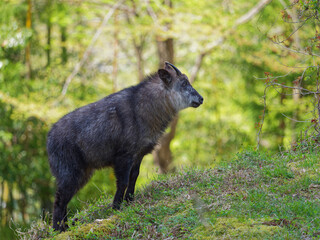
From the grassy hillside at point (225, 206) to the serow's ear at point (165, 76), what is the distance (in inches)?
50.2

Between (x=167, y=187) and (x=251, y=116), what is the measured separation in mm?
8360

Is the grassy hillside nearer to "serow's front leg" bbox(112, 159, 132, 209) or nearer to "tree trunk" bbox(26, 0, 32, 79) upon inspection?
"serow's front leg" bbox(112, 159, 132, 209)

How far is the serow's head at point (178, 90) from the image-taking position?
6340mm

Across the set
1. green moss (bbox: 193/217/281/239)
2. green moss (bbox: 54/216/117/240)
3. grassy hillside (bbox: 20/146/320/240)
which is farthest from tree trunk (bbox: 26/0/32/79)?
green moss (bbox: 193/217/281/239)

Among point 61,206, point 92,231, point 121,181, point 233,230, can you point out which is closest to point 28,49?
point 61,206

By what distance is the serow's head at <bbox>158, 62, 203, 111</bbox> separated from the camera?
634 cm

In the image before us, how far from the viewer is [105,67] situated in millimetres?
16781

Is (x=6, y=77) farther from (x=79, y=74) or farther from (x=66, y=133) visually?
(x=66, y=133)

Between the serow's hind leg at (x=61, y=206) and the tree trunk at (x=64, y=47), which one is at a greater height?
the tree trunk at (x=64, y=47)

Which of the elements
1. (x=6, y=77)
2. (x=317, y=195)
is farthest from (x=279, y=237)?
(x=6, y=77)

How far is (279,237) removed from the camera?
3922 mm

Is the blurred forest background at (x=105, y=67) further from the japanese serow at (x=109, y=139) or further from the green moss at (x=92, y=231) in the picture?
the green moss at (x=92, y=231)

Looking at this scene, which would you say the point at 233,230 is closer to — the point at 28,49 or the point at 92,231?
the point at 92,231

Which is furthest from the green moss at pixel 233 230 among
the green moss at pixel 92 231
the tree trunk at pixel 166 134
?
the tree trunk at pixel 166 134
